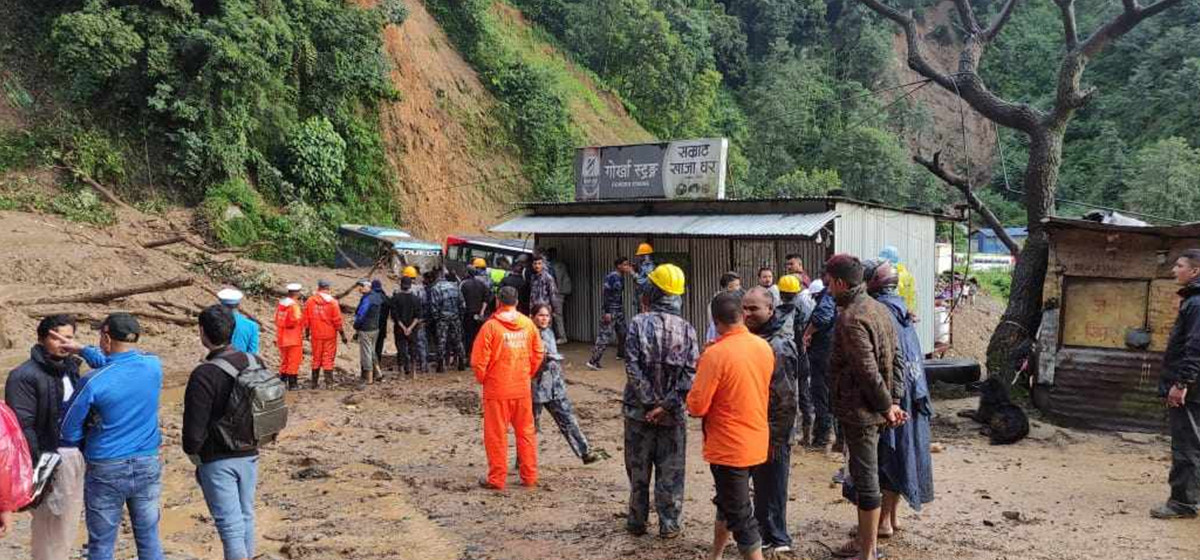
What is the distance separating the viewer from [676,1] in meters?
42.2

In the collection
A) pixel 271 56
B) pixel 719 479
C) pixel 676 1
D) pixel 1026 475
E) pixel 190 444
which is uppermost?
pixel 676 1

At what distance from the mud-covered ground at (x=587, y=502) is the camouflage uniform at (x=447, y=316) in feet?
11.1

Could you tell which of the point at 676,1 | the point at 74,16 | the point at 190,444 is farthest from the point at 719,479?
the point at 676,1

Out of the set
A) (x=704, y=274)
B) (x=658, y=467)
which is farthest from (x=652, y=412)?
(x=704, y=274)

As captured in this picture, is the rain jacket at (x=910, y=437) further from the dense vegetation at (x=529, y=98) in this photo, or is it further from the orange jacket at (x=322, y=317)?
the dense vegetation at (x=529, y=98)

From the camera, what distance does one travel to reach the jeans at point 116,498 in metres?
4.09

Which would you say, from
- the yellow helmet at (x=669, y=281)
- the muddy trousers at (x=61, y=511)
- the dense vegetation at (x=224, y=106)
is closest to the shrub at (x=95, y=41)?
the dense vegetation at (x=224, y=106)

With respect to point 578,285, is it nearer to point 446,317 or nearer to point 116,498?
point 446,317

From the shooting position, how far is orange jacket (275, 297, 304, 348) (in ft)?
35.8

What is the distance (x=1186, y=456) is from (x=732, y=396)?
376 centimetres

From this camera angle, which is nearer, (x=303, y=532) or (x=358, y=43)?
(x=303, y=532)

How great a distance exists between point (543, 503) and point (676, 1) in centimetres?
3962

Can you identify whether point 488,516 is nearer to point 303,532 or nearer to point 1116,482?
point 303,532

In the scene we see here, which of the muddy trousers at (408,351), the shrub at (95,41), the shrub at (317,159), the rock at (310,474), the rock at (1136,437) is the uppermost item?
the shrub at (95,41)
